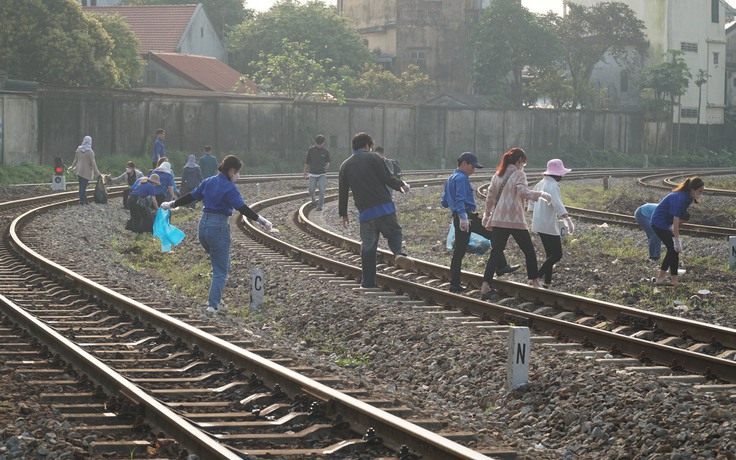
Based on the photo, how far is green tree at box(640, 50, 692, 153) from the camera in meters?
69.4

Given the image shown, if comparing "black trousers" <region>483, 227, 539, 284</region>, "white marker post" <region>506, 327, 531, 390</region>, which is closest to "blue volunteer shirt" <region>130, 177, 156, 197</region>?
"black trousers" <region>483, 227, 539, 284</region>

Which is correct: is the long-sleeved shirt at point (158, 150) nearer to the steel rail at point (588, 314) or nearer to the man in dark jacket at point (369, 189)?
the steel rail at point (588, 314)

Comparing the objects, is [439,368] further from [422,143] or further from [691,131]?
[691,131]

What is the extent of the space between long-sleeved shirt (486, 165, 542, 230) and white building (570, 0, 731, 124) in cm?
6271

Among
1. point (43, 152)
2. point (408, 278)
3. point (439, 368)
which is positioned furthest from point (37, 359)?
point (43, 152)

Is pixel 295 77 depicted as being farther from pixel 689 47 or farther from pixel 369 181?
pixel 369 181

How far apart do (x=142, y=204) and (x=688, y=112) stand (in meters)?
60.1

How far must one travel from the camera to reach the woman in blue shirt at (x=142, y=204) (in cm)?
2178

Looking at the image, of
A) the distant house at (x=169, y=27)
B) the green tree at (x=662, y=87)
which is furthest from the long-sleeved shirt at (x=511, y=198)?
the distant house at (x=169, y=27)

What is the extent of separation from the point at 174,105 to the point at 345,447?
1609 inches

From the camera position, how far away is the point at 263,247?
20.3m

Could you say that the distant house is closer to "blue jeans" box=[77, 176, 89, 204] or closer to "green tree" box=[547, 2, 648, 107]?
"green tree" box=[547, 2, 648, 107]

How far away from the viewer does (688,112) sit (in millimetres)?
76438

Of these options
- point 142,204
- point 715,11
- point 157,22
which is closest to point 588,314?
point 142,204
